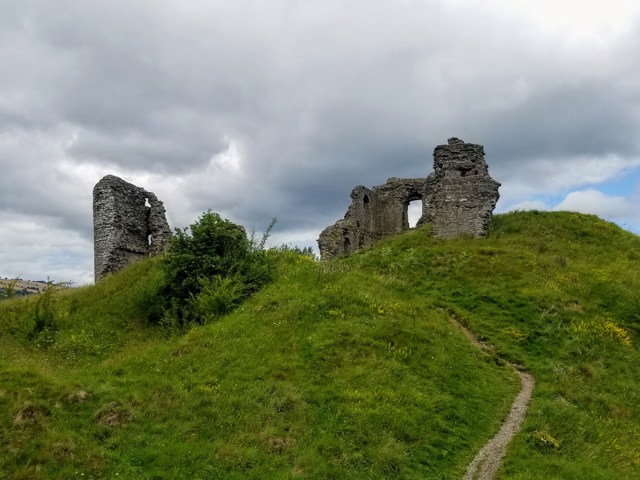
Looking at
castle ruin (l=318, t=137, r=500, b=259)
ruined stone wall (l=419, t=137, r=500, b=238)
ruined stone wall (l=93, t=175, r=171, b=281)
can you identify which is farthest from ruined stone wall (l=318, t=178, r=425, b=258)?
ruined stone wall (l=93, t=175, r=171, b=281)

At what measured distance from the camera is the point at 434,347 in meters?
17.0

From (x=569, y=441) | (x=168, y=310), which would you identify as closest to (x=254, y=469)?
(x=569, y=441)

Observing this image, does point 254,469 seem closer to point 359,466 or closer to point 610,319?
point 359,466

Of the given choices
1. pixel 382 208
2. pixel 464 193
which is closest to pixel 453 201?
pixel 464 193

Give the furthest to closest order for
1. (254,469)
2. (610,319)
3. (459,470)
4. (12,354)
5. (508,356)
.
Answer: (610,319) < (508,356) < (12,354) < (459,470) < (254,469)

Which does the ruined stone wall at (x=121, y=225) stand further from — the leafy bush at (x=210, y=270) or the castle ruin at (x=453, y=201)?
the castle ruin at (x=453, y=201)

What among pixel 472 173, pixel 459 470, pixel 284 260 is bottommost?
pixel 459 470

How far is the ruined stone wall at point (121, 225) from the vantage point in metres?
29.2

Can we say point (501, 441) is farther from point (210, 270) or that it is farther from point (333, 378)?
point (210, 270)

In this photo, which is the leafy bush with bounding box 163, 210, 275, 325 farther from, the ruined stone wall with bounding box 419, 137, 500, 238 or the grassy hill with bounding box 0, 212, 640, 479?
the ruined stone wall with bounding box 419, 137, 500, 238

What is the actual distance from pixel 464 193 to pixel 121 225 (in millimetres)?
18641

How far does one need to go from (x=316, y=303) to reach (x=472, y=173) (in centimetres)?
1635

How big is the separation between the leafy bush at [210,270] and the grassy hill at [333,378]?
32.1 inches

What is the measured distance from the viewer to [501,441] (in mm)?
13062
